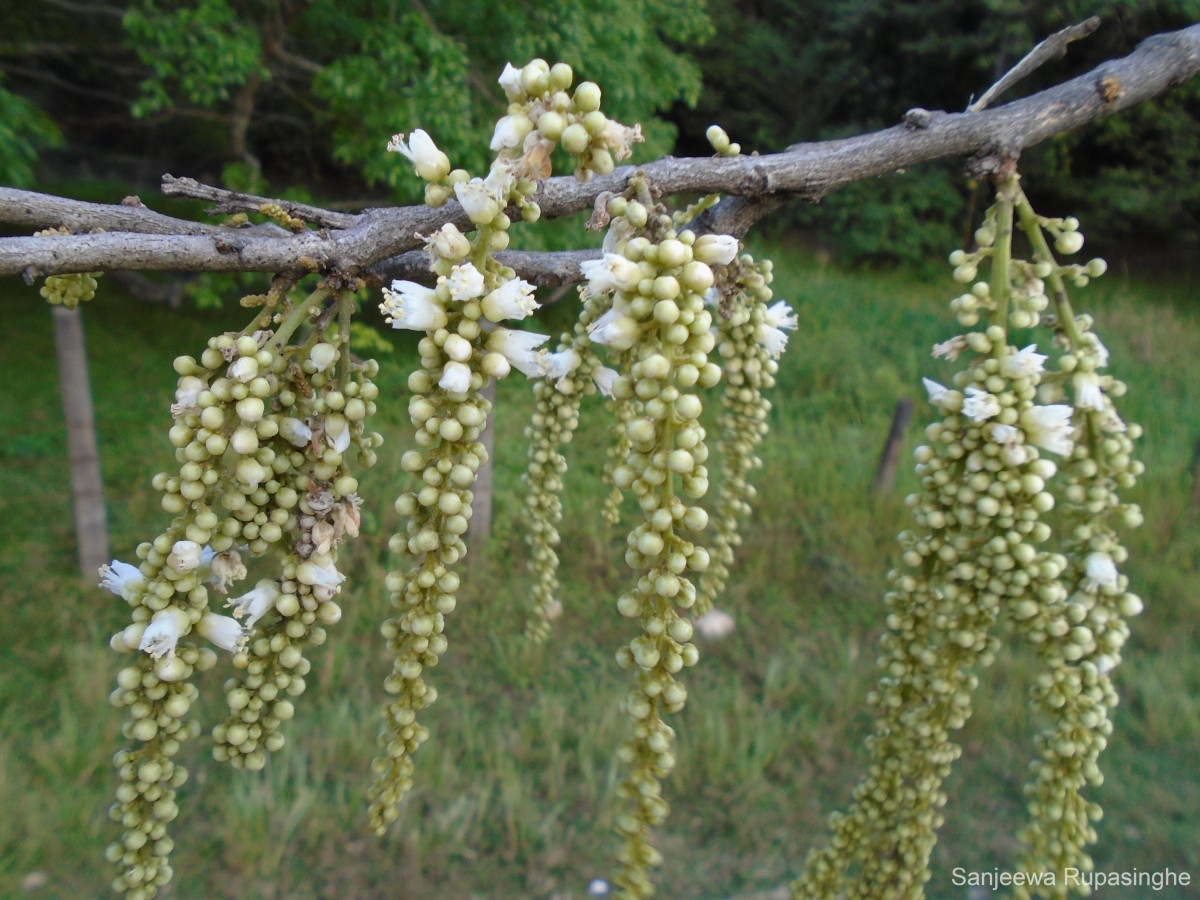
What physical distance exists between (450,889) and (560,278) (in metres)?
2.71

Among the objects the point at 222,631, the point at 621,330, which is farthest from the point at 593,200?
the point at 222,631

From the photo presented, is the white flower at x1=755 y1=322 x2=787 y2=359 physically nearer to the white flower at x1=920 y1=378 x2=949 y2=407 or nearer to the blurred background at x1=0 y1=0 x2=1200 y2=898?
the white flower at x1=920 y1=378 x2=949 y2=407

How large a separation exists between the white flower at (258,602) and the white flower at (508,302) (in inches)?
15.1

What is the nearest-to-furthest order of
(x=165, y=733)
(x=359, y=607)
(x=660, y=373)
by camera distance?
(x=660, y=373), (x=165, y=733), (x=359, y=607)

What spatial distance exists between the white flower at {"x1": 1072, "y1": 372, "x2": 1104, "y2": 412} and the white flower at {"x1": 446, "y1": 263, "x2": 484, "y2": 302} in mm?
718

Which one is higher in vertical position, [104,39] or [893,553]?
[104,39]

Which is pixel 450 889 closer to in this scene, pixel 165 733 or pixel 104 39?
pixel 165 733

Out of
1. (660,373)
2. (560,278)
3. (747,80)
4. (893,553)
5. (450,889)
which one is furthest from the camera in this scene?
(747,80)

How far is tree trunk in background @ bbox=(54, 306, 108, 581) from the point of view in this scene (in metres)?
3.99

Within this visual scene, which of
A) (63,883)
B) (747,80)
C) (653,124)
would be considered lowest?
(63,883)

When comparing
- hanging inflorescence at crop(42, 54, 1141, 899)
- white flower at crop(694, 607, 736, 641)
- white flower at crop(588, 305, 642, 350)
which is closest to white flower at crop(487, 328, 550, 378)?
hanging inflorescence at crop(42, 54, 1141, 899)

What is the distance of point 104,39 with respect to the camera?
6879mm

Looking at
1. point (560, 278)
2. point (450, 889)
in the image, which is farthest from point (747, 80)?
point (560, 278)

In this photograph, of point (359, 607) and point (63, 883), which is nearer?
point (63, 883)
